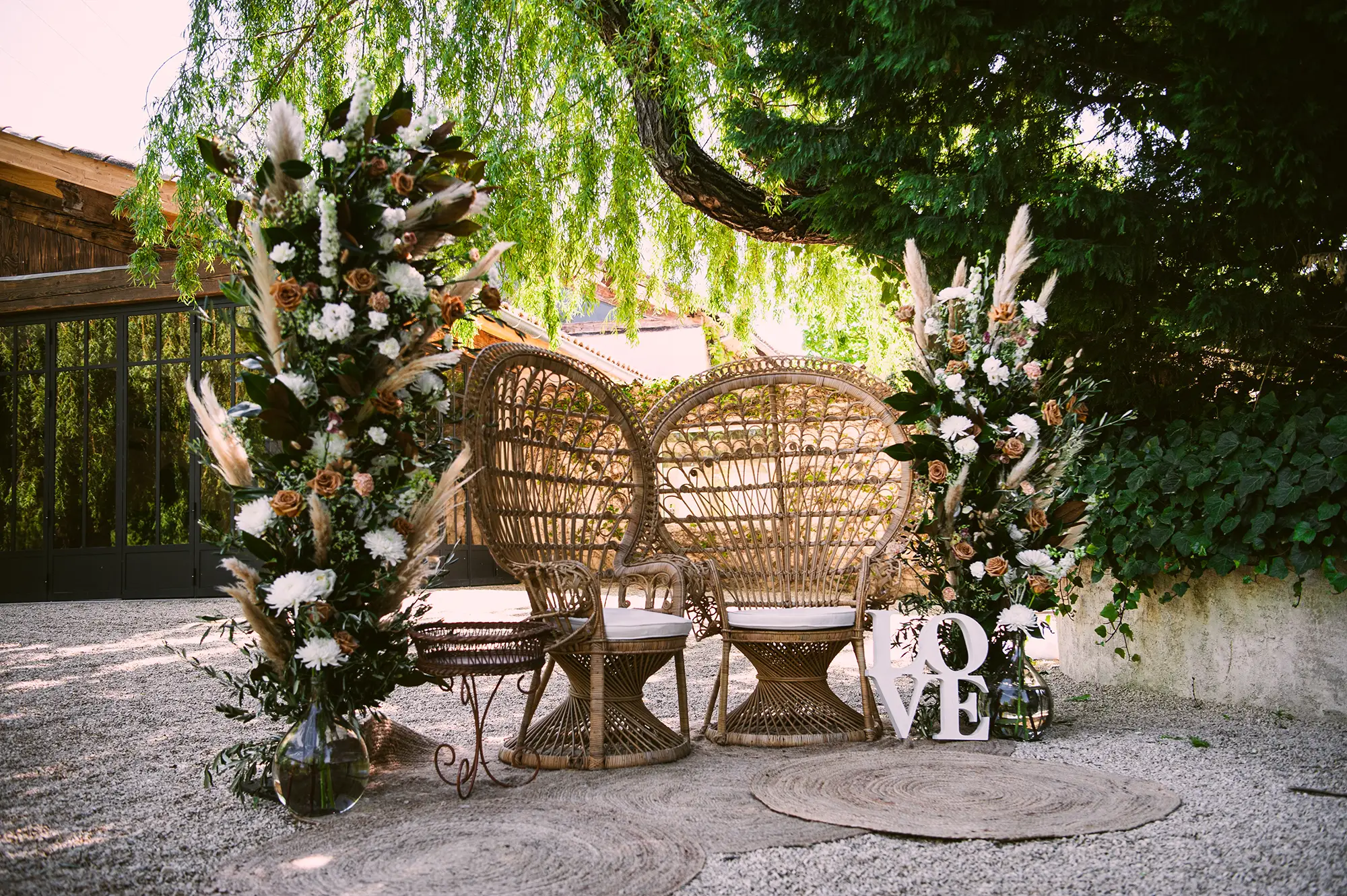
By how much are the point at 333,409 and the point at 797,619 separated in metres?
1.65

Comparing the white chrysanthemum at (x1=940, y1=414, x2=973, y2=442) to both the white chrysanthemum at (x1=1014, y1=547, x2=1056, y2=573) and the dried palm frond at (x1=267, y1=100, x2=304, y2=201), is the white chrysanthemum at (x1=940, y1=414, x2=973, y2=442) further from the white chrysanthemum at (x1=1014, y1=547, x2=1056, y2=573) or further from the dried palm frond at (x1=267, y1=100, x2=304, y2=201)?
the dried palm frond at (x1=267, y1=100, x2=304, y2=201)

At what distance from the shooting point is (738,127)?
4.49 m

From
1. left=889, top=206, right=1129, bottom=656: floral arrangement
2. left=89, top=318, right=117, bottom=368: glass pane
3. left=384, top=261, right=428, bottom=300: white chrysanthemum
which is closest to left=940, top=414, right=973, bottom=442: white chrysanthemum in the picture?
left=889, top=206, right=1129, bottom=656: floral arrangement

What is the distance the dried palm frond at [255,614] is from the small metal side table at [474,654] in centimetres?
34

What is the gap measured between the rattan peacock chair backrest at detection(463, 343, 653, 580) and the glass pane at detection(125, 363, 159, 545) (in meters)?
6.60

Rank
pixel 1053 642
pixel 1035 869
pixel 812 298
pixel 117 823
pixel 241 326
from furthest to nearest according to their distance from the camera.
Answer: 1. pixel 812 298
2. pixel 1053 642
3. pixel 241 326
4. pixel 117 823
5. pixel 1035 869

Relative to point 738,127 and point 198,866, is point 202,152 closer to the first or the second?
point 198,866

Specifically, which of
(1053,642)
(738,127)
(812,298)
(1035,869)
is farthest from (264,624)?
(812,298)

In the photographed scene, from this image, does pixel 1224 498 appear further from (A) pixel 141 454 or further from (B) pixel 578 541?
(A) pixel 141 454

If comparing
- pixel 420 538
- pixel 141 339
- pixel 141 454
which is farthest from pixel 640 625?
pixel 141 339

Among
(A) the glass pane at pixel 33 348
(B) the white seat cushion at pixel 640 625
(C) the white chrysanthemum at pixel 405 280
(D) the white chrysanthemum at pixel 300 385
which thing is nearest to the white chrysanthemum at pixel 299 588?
(D) the white chrysanthemum at pixel 300 385

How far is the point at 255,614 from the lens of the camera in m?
2.46

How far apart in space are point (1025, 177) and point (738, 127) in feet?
4.18

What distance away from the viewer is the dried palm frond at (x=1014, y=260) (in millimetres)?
3373
